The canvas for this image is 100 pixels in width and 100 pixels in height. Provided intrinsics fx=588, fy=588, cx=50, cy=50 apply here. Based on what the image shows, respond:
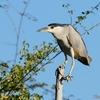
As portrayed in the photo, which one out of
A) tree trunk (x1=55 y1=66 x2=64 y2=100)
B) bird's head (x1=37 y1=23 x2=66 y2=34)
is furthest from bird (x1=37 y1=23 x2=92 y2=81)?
tree trunk (x1=55 y1=66 x2=64 y2=100)

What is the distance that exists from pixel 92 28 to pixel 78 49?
41 centimetres

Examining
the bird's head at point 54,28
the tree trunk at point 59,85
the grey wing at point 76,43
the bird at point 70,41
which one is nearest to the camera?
the tree trunk at point 59,85

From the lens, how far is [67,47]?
273 inches

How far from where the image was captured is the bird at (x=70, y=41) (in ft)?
22.4

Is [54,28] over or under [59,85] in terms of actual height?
over

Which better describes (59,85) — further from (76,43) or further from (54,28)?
(76,43)

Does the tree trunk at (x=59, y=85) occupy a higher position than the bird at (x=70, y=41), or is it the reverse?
the bird at (x=70, y=41)

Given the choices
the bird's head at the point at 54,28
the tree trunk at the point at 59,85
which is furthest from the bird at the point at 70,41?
the tree trunk at the point at 59,85

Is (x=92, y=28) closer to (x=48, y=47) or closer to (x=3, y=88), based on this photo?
(x=48, y=47)

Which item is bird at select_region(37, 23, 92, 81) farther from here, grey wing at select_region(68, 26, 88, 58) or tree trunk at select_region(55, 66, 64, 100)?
tree trunk at select_region(55, 66, 64, 100)

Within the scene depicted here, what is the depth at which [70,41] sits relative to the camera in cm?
702

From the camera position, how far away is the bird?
22.4ft

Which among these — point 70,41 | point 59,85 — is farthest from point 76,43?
point 59,85

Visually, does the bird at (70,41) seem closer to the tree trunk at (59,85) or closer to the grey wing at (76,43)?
the grey wing at (76,43)
